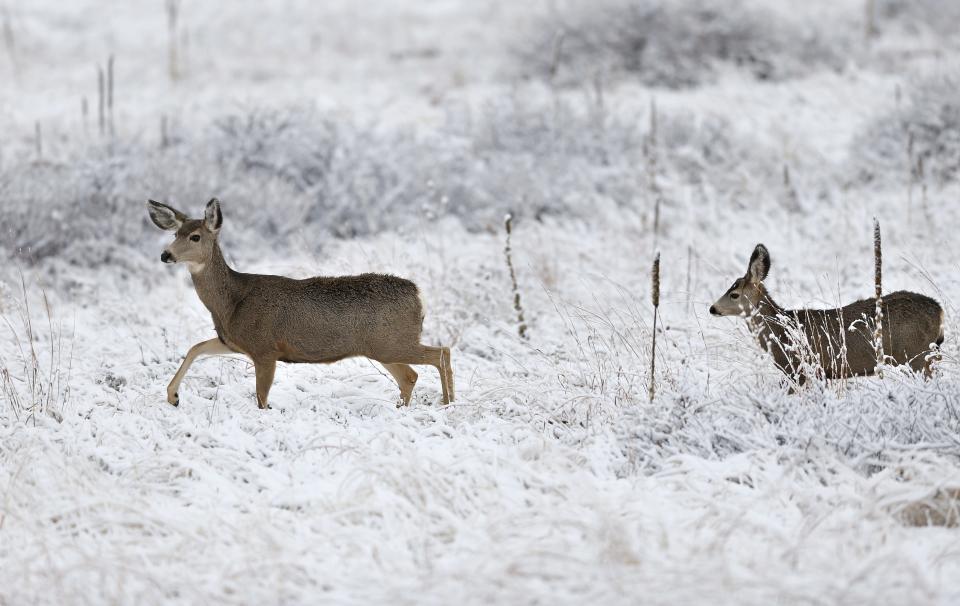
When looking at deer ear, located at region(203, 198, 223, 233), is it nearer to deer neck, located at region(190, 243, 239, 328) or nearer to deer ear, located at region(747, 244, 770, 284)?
deer neck, located at region(190, 243, 239, 328)

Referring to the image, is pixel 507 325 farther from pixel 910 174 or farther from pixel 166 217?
pixel 910 174

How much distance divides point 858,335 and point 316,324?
10.4 feet

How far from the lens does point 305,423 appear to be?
221 inches

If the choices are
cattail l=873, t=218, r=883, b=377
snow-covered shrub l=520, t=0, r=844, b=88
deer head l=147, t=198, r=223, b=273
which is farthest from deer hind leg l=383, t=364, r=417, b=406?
snow-covered shrub l=520, t=0, r=844, b=88

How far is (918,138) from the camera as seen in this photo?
12.6m

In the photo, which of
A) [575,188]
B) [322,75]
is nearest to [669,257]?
[575,188]

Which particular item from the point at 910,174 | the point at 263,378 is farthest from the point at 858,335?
the point at 910,174

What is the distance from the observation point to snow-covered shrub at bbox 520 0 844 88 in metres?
16.8

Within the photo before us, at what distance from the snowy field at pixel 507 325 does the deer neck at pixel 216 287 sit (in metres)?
0.56

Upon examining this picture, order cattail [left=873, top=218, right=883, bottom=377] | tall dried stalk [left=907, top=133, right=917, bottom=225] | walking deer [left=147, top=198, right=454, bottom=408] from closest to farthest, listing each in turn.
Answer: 1. cattail [left=873, top=218, right=883, bottom=377]
2. walking deer [left=147, top=198, right=454, bottom=408]
3. tall dried stalk [left=907, top=133, right=917, bottom=225]

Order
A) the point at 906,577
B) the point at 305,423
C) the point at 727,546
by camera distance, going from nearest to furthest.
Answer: the point at 906,577 < the point at 727,546 < the point at 305,423

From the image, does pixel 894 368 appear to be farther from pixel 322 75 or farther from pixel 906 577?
pixel 322 75

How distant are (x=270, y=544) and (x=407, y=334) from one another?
204cm

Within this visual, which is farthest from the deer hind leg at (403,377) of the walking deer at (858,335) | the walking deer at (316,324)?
the walking deer at (858,335)
